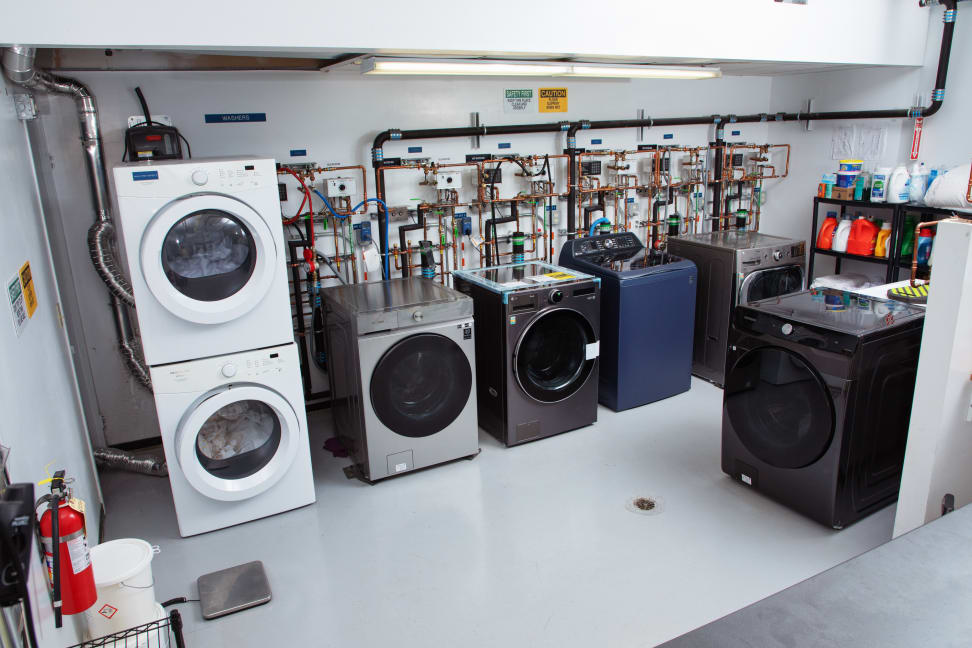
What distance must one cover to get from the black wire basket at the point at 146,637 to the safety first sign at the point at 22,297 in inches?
43.6

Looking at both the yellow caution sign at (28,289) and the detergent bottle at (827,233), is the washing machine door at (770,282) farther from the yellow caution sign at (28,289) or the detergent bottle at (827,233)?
the yellow caution sign at (28,289)

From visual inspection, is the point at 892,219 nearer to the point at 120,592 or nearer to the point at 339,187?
the point at 339,187

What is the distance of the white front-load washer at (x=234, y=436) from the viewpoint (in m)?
2.97

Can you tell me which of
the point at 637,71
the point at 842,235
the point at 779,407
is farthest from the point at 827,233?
the point at 779,407

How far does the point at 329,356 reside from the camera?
3.82 metres

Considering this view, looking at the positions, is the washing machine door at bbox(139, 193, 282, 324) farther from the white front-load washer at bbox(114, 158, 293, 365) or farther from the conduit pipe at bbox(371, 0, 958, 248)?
the conduit pipe at bbox(371, 0, 958, 248)

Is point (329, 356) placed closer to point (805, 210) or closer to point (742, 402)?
point (742, 402)

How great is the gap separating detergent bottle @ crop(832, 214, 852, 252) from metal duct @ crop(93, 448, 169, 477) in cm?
492

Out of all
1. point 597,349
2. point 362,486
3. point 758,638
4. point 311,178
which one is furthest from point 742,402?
point 311,178

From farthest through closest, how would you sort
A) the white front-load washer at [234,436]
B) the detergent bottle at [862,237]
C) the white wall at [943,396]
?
1. the detergent bottle at [862,237]
2. the white front-load washer at [234,436]
3. the white wall at [943,396]

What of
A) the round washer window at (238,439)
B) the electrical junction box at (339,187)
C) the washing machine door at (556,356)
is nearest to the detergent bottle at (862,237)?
the washing machine door at (556,356)

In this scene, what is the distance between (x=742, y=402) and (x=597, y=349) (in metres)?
0.96

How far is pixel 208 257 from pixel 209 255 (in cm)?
1

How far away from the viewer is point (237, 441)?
3.27 m
